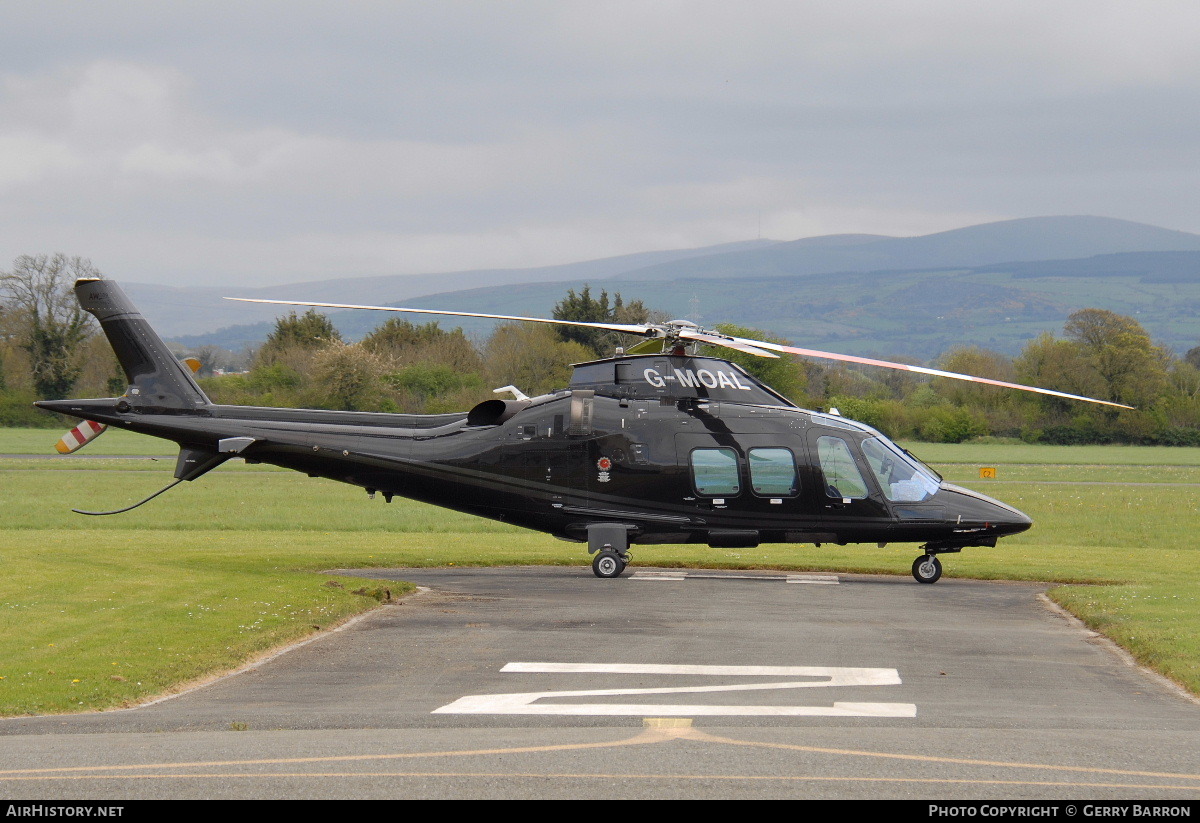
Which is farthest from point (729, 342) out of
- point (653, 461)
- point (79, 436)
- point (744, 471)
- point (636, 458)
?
point (79, 436)

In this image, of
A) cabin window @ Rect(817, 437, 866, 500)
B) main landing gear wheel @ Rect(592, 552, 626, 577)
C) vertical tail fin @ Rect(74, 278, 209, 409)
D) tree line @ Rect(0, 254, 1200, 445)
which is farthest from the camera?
tree line @ Rect(0, 254, 1200, 445)

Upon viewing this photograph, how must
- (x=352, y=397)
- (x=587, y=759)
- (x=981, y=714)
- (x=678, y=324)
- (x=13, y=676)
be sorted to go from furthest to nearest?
(x=352, y=397), (x=678, y=324), (x=13, y=676), (x=981, y=714), (x=587, y=759)

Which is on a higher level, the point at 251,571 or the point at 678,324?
the point at 678,324

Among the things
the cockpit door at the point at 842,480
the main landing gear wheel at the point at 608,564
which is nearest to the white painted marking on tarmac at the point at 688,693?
the cockpit door at the point at 842,480

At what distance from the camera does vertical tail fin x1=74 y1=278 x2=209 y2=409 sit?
21344 mm

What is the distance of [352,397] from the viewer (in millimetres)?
67938

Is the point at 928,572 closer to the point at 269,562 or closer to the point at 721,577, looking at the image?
the point at 721,577

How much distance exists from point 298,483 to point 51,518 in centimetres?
1779

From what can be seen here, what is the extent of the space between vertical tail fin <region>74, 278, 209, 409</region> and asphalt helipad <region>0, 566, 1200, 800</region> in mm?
6794

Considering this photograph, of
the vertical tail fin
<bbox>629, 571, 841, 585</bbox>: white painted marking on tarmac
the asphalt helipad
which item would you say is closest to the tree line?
<bbox>629, 571, 841, 585</bbox>: white painted marking on tarmac

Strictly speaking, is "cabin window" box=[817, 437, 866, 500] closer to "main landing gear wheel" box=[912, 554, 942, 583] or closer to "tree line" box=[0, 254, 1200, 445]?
"main landing gear wheel" box=[912, 554, 942, 583]
